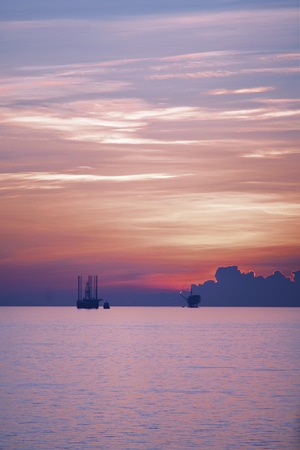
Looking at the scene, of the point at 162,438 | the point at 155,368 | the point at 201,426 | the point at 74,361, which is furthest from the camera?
the point at 74,361

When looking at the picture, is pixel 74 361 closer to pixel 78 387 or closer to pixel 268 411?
pixel 78 387

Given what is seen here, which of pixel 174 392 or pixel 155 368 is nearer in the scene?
pixel 174 392

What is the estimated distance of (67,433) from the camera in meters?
50.6

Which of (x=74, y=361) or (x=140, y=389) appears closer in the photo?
(x=140, y=389)

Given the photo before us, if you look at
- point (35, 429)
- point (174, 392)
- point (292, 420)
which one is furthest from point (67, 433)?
point (174, 392)

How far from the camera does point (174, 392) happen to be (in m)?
68.8

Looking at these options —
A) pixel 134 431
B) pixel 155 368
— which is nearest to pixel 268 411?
pixel 134 431

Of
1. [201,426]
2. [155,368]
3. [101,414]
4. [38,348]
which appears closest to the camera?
[201,426]

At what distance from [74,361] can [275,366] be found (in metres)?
22.1

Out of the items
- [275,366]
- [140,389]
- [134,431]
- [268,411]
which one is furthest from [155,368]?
[134,431]

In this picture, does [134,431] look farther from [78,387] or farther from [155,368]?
[155,368]

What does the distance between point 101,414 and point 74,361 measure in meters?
43.2

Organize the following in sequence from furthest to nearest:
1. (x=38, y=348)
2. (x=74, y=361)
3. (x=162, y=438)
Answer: (x=38, y=348) → (x=74, y=361) → (x=162, y=438)

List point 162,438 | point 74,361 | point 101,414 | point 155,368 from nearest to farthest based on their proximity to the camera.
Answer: point 162,438 → point 101,414 → point 155,368 → point 74,361
